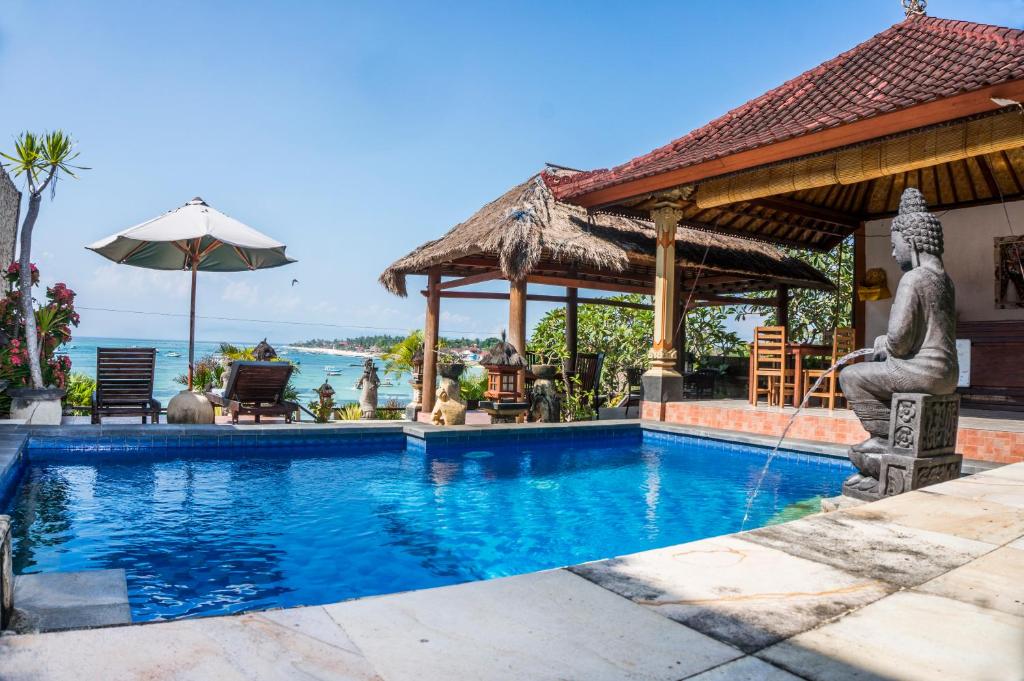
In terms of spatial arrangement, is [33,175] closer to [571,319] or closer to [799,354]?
[571,319]

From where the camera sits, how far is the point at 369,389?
1084 cm

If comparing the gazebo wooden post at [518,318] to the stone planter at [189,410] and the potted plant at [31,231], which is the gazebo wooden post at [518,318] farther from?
the potted plant at [31,231]

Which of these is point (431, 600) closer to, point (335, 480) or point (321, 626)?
point (321, 626)

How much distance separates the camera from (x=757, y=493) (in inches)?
217

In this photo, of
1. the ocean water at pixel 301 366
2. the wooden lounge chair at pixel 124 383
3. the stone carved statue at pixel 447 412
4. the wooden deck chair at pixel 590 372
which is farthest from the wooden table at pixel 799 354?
the ocean water at pixel 301 366

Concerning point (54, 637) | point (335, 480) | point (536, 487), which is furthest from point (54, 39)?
point (54, 637)

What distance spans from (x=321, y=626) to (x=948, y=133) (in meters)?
6.77

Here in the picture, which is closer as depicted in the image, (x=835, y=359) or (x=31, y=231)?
(x=31, y=231)

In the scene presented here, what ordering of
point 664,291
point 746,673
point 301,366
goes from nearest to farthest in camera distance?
point 746,673 < point 664,291 < point 301,366

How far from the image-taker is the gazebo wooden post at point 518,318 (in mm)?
9055

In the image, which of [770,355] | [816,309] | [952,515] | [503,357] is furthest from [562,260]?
[816,309]

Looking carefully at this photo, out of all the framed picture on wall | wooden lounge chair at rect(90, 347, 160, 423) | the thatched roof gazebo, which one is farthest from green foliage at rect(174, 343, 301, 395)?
the framed picture on wall

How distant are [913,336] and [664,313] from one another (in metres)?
5.00

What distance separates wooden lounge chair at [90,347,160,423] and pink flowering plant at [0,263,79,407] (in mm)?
676
